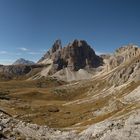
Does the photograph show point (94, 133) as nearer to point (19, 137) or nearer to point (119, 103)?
point (19, 137)

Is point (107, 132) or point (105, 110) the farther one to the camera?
point (105, 110)

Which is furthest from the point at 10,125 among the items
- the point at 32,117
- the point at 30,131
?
the point at 32,117

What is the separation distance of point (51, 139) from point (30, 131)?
367 cm

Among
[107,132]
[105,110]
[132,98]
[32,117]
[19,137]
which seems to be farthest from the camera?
[32,117]

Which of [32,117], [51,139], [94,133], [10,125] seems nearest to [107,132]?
[94,133]

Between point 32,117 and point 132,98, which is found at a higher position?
point 132,98

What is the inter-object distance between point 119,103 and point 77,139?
2930 inches

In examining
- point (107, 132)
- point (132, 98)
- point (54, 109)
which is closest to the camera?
point (107, 132)

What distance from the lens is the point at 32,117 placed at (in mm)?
150750

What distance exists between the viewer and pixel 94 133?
47.4 meters

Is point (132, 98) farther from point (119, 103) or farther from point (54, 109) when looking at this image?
point (54, 109)

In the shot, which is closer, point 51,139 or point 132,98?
point 51,139

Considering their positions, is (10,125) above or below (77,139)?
above

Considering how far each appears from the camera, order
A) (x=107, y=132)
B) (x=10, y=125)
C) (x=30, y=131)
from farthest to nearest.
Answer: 1. (x=107, y=132)
2. (x=30, y=131)
3. (x=10, y=125)
